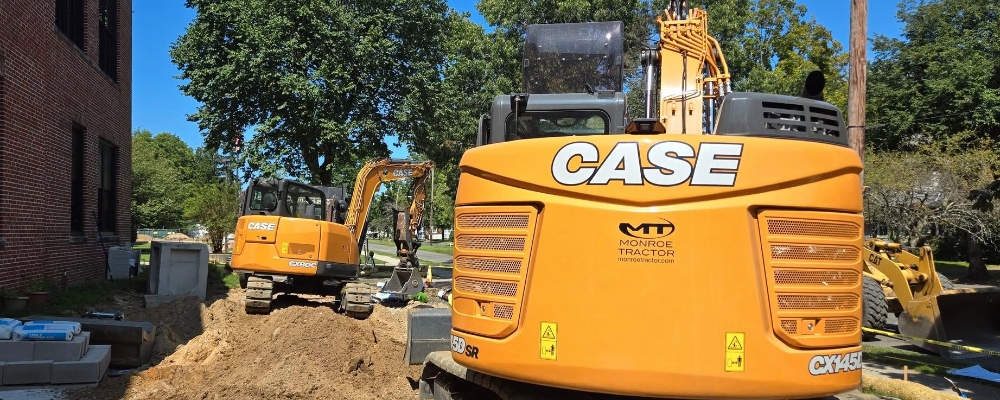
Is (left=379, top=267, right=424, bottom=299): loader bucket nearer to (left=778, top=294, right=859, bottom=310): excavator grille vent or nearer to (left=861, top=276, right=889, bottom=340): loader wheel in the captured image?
(left=861, top=276, right=889, bottom=340): loader wheel

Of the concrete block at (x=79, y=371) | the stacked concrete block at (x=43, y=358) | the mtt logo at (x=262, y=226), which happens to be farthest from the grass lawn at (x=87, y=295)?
the concrete block at (x=79, y=371)

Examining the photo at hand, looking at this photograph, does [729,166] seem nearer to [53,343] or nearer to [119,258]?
[53,343]

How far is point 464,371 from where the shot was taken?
15.0ft

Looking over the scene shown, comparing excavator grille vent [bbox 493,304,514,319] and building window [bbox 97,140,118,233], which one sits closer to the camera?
excavator grille vent [bbox 493,304,514,319]

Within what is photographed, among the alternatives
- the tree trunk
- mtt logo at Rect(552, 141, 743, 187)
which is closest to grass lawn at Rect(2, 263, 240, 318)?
mtt logo at Rect(552, 141, 743, 187)

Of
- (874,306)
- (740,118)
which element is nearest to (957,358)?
(874,306)

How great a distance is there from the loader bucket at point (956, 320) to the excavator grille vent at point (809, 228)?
8.22 metres

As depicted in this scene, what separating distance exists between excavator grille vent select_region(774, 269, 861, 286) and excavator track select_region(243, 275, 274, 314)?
10.5 metres

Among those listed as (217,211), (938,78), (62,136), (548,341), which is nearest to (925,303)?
(548,341)

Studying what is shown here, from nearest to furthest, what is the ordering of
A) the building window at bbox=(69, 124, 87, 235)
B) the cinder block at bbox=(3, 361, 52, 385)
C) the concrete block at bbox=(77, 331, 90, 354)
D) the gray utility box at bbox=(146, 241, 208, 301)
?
the cinder block at bbox=(3, 361, 52, 385) < the concrete block at bbox=(77, 331, 90, 354) < the building window at bbox=(69, 124, 87, 235) < the gray utility box at bbox=(146, 241, 208, 301)

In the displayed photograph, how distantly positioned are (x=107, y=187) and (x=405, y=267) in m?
7.16

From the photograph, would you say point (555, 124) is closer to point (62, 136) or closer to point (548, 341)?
point (548, 341)

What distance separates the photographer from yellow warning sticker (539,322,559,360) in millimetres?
3568

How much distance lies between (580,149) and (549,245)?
0.52m
